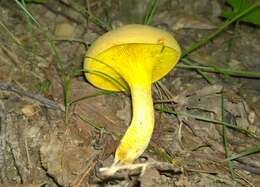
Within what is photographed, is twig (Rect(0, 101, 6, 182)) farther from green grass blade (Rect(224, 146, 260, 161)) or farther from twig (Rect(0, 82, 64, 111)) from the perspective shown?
green grass blade (Rect(224, 146, 260, 161))

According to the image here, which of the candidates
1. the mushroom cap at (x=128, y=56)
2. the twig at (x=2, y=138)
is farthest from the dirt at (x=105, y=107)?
the mushroom cap at (x=128, y=56)

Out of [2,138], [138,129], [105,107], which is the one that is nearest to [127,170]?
[138,129]

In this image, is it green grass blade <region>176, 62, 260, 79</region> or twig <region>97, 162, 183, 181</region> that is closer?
twig <region>97, 162, 183, 181</region>

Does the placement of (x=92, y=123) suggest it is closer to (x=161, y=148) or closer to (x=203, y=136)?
(x=161, y=148)

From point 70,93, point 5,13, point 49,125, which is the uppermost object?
point 5,13

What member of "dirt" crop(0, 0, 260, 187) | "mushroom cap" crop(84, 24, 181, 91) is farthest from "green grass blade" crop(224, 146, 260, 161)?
"mushroom cap" crop(84, 24, 181, 91)

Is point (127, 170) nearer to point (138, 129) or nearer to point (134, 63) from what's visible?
point (138, 129)

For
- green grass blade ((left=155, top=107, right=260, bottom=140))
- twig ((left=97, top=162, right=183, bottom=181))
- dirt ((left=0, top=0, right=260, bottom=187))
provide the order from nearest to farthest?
twig ((left=97, top=162, right=183, bottom=181)) < dirt ((left=0, top=0, right=260, bottom=187)) < green grass blade ((left=155, top=107, right=260, bottom=140))

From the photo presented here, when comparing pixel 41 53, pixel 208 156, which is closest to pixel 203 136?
pixel 208 156
